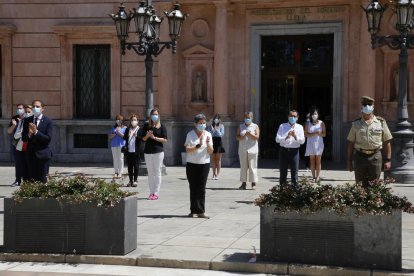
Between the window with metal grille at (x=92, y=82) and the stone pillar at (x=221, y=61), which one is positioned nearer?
the stone pillar at (x=221, y=61)

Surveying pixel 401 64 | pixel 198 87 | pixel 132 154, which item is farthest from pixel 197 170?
pixel 198 87

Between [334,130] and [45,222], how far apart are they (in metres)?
15.7

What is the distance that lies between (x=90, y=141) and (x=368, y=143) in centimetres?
1546

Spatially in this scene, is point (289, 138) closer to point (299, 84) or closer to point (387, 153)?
point (387, 153)

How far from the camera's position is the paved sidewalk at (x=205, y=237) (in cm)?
786

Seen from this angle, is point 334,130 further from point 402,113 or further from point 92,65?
point 92,65

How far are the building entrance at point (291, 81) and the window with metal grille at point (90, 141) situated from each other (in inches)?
227

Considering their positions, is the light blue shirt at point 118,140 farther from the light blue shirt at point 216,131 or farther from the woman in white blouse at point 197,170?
the woman in white blouse at point 197,170

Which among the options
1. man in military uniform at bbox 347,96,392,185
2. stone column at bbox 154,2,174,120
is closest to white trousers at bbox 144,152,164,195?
man in military uniform at bbox 347,96,392,185

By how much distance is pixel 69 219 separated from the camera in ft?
26.7

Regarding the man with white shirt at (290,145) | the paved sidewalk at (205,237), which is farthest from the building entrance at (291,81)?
the man with white shirt at (290,145)

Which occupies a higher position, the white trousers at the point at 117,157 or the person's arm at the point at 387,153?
the person's arm at the point at 387,153

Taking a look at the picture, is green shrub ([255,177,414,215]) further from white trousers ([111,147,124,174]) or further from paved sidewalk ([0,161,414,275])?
white trousers ([111,147,124,174])

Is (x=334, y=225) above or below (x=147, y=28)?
below
